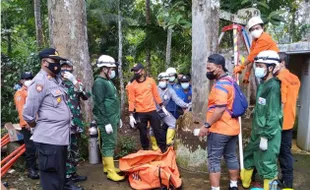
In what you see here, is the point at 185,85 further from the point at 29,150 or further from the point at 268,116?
the point at 29,150

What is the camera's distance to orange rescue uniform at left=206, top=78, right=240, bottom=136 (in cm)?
352

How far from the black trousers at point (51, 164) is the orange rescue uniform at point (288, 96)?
2878 millimetres

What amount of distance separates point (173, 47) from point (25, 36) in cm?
899

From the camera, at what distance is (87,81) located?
18.7 feet

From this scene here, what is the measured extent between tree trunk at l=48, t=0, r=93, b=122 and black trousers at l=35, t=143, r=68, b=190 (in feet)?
8.01

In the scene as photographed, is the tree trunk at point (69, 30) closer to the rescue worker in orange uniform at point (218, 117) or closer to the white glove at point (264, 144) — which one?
the rescue worker in orange uniform at point (218, 117)

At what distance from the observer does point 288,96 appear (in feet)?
13.6

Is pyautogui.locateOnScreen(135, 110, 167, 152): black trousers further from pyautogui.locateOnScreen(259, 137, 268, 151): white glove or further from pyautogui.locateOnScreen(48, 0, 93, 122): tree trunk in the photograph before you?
pyautogui.locateOnScreen(259, 137, 268, 151): white glove

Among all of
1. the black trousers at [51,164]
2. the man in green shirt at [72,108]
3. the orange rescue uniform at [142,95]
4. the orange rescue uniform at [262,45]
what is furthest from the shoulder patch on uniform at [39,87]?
the orange rescue uniform at [262,45]

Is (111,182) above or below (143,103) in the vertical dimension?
below

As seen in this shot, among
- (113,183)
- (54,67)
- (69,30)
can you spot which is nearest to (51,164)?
(54,67)

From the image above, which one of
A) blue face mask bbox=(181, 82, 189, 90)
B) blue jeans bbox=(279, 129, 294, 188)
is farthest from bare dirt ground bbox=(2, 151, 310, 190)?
blue face mask bbox=(181, 82, 189, 90)

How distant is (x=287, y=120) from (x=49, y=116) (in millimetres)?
3035

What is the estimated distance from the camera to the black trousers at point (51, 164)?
3227 millimetres
